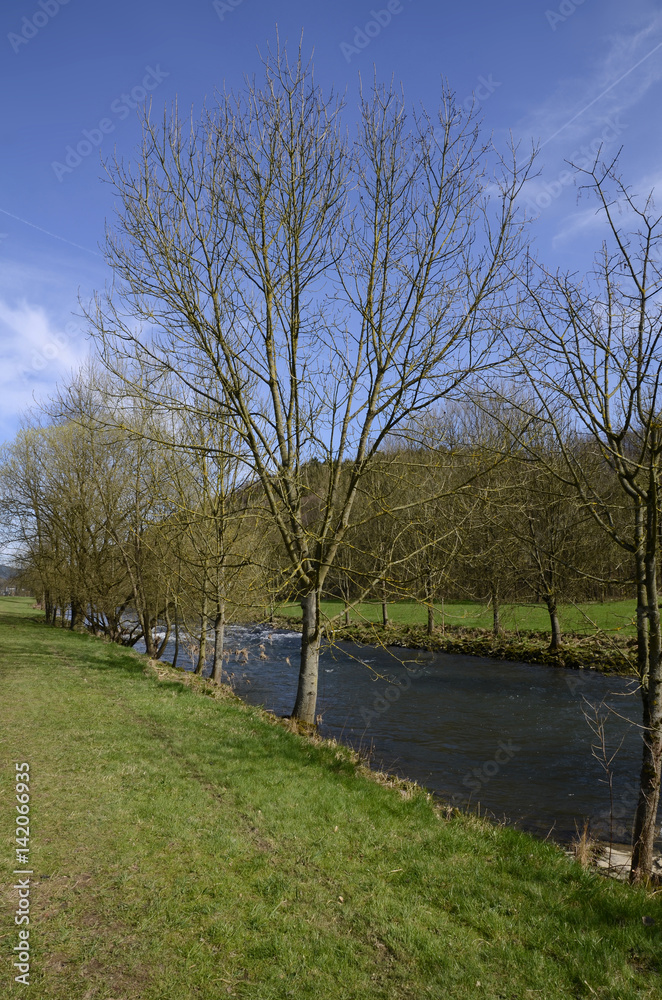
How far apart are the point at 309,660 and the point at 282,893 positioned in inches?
207

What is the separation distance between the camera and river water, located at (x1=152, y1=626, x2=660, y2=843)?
885cm

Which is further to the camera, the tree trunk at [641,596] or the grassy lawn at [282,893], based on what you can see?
the tree trunk at [641,596]

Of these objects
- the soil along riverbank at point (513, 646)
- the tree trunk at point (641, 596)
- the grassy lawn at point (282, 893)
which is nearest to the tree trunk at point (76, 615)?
the soil along riverbank at point (513, 646)

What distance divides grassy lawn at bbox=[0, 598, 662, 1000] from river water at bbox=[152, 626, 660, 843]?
185 centimetres

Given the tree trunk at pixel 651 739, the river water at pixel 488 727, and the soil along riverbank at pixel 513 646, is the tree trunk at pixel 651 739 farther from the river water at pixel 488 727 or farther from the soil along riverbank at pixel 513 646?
the soil along riverbank at pixel 513 646

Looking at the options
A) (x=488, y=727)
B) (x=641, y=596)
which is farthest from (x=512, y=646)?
(x=641, y=596)

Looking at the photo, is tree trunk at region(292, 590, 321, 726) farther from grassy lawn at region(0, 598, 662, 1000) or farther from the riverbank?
the riverbank

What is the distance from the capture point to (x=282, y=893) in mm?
4363

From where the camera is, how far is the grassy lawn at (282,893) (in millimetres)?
3531

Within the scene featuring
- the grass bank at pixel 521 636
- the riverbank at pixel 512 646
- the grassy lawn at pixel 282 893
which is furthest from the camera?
the grass bank at pixel 521 636

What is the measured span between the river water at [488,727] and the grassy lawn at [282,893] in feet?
6.08

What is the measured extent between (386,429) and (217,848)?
5944 millimetres

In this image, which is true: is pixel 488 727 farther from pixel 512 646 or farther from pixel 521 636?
pixel 512 646

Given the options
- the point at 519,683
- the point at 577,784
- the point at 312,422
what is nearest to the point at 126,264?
the point at 312,422
